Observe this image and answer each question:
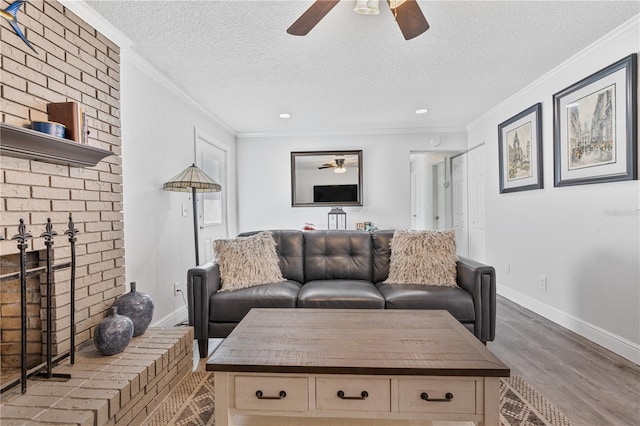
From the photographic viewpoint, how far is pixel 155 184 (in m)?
2.68

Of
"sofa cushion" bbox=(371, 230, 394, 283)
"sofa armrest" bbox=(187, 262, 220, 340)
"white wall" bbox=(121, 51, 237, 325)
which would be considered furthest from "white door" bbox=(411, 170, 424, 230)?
"sofa armrest" bbox=(187, 262, 220, 340)

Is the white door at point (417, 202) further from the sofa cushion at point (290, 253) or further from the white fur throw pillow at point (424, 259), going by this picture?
the sofa cushion at point (290, 253)

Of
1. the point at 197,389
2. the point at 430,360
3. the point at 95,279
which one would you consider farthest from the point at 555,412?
the point at 95,279

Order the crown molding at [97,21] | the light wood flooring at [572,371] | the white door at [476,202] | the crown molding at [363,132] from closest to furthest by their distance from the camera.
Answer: the light wood flooring at [572,371], the crown molding at [97,21], the white door at [476,202], the crown molding at [363,132]

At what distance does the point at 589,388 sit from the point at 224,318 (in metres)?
2.33

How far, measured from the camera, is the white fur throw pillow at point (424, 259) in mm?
2458

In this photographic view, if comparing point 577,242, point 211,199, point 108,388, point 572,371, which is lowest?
point 572,371

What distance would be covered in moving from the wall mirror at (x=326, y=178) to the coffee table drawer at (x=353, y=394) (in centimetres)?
368

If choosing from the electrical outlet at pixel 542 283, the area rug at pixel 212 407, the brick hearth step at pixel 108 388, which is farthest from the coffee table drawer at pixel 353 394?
the electrical outlet at pixel 542 283

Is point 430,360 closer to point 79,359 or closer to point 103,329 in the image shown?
point 103,329

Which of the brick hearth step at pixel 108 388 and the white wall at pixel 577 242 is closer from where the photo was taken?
the brick hearth step at pixel 108 388

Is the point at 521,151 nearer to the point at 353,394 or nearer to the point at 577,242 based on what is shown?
the point at 577,242

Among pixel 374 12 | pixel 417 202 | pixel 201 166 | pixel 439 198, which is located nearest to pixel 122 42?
pixel 201 166

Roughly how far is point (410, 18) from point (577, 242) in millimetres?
2318
